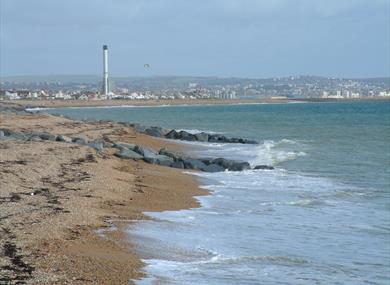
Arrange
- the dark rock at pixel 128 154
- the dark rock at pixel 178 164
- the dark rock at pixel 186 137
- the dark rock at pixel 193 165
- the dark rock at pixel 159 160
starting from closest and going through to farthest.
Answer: the dark rock at pixel 159 160 < the dark rock at pixel 178 164 < the dark rock at pixel 128 154 < the dark rock at pixel 193 165 < the dark rock at pixel 186 137

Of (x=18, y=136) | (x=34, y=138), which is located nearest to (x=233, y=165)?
(x=34, y=138)

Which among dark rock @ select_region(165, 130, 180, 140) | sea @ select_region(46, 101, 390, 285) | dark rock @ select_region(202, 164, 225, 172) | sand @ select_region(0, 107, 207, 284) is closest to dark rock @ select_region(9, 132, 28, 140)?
sand @ select_region(0, 107, 207, 284)

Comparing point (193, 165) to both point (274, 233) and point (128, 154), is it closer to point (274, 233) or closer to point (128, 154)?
point (128, 154)

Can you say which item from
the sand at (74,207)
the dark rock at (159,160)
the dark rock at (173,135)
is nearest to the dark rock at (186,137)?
the dark rock at (173,135)

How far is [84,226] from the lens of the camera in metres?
10.9

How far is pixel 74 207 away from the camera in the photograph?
12.3m

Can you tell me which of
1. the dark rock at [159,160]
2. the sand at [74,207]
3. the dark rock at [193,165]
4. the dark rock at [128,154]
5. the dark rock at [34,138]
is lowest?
the dark rock at [193,165]

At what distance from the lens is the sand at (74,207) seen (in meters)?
8.31

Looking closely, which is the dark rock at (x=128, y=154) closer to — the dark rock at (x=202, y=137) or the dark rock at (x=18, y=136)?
the dark rock at (x=18, y=136)

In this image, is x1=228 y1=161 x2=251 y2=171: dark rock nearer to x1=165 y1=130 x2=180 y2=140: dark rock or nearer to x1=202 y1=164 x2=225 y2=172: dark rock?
x1=202 y1=164 x2=225 y2=172: dark rock

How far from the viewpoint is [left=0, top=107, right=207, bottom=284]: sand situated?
8.31 meters

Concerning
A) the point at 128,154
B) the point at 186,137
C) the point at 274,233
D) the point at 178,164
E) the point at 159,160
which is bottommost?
the point at 186,137

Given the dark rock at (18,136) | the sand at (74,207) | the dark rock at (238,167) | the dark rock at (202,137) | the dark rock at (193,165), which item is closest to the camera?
the sand at (74,207)

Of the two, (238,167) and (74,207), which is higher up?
(74,207)
